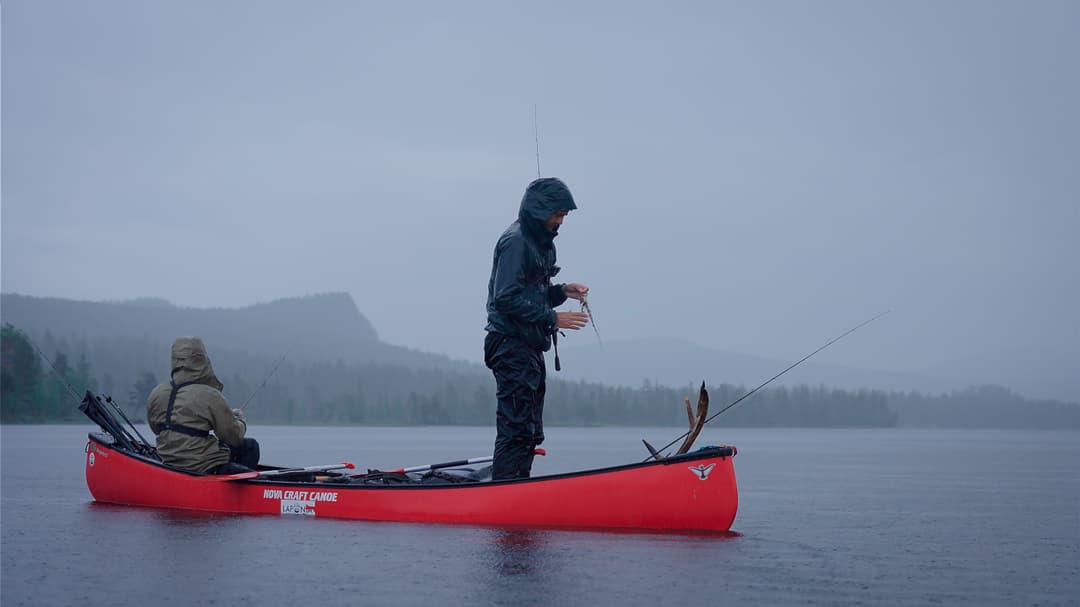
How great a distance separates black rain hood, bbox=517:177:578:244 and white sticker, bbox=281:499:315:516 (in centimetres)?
355

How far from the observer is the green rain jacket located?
451 inches

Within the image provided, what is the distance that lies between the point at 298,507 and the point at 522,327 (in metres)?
2.97

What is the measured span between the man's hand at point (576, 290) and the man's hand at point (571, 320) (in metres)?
0.70

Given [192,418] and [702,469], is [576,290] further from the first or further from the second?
[192,418]

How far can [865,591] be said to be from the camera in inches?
263

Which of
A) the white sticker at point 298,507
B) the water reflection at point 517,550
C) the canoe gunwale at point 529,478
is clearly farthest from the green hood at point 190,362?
the water reflection at point 517,550

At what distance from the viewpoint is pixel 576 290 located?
10.9 metres

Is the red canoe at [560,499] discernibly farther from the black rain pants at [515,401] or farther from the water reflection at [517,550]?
the black rain pants at [515,401]

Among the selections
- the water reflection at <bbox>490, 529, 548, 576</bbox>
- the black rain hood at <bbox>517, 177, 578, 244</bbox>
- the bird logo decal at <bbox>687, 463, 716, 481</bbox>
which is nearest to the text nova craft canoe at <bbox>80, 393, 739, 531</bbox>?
the bird logo decal at <bbox>687, 463, 716, 481</bbox>

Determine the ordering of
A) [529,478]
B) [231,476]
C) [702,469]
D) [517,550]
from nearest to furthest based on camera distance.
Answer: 1. [517,550]
2. [702,469]
3. [529,478]
4. [231,476]

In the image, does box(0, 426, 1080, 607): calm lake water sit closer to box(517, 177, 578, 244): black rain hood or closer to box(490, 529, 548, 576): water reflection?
box(490, 529, 548, 576): water reflection

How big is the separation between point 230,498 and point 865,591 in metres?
6.89

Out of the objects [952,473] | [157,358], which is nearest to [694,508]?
[952,473]

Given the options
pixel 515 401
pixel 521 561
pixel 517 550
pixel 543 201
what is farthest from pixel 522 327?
pixel 521 561
